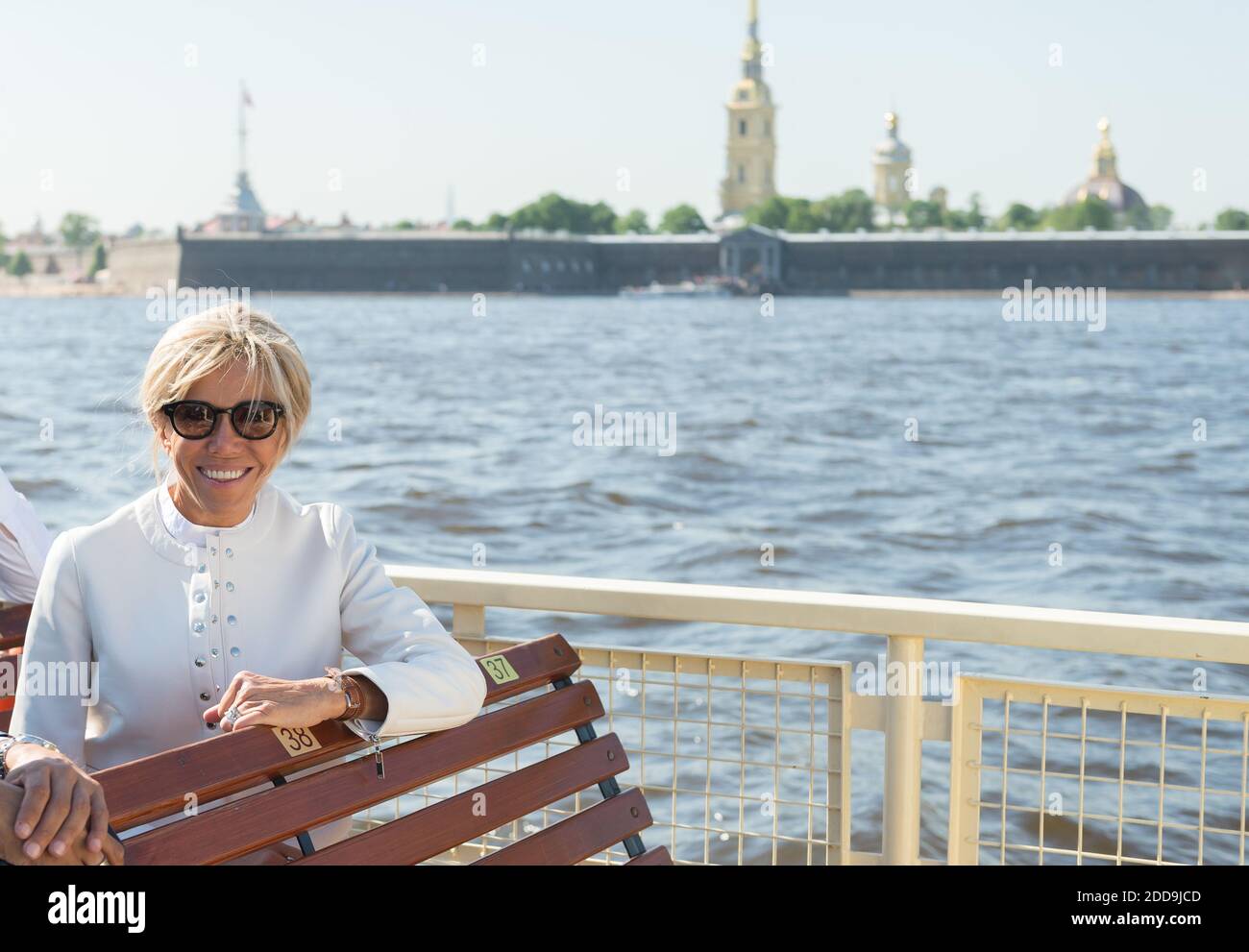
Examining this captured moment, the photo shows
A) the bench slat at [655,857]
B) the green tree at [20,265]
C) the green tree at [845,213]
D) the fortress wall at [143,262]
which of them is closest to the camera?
the bench slat at [655,857]

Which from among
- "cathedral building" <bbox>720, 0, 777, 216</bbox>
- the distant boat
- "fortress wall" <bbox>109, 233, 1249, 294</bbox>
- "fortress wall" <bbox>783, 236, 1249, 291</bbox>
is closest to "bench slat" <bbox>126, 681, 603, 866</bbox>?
"fortress wall" <bbox>109, 233, 1249, 294</bbox>

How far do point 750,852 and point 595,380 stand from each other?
17293 millimetres

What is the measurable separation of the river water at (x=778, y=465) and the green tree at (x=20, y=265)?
33.1m

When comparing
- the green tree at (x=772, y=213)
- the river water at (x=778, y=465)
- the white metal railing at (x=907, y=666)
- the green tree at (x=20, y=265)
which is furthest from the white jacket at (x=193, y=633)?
the green tree at (x=20, y=265)

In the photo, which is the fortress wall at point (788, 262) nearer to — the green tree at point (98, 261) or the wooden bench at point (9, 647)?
the green tree at point (98, 261)

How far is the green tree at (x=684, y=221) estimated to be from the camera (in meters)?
59.0

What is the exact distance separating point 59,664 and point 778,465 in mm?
12210

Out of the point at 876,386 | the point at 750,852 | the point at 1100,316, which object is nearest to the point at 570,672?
the point at 750,852

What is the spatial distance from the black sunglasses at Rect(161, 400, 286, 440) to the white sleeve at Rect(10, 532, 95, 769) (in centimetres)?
10

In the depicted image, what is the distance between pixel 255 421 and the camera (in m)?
1.08

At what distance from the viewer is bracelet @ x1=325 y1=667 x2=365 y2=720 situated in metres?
1.03

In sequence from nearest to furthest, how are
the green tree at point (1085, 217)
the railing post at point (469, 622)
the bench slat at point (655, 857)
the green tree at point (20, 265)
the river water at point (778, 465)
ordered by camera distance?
the bench slat at point (655, 857) < the railing post at point (469, 622) < the river water at point (778, 465) < the green tree at point (1085, 217) < the green tree at point (20, 265)

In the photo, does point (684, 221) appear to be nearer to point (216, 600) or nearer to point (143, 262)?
Result: point (143, 262)

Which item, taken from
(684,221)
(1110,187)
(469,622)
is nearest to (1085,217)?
(1110,187)
